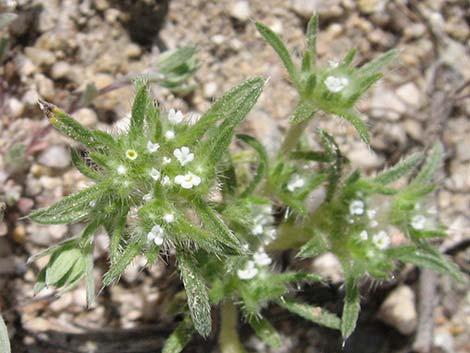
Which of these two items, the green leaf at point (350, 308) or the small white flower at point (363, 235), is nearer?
the green leaf at point (350, 308)

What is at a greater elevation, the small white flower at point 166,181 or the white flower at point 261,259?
the small white flower at point 166,181

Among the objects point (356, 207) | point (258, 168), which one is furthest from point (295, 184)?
point (356, 207)

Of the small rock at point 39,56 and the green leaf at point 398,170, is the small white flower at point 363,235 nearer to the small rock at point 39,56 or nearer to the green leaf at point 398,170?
the green leaf at point 398,170

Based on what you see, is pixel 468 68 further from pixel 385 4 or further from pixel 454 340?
pixel 454 340

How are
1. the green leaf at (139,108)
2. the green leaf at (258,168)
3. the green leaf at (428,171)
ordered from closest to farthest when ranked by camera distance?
1. the green leaf at (139,108)
2. the green leaf at (258,168)
3. the green leaf at (428,171)

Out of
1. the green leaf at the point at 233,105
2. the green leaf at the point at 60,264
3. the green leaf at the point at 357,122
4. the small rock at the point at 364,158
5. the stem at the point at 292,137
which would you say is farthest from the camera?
the small rock at the point at 364,158

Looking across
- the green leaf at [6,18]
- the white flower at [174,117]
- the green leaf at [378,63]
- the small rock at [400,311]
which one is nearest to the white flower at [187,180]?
the white flower at [174,117]
